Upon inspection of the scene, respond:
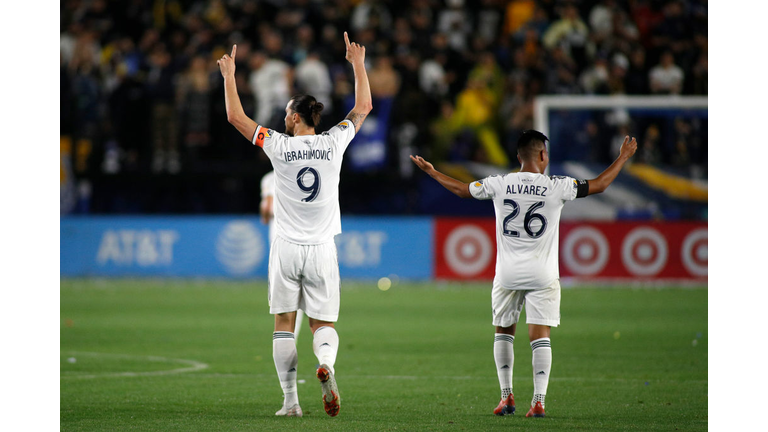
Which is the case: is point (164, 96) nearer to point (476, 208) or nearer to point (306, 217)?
point (476, 208)

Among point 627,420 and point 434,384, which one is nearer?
point 627,420

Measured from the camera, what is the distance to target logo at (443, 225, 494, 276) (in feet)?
62.1

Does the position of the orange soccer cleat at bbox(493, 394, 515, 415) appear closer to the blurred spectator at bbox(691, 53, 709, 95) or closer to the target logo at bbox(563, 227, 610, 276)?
the target logo at bbox(563, 227, 610, 276)

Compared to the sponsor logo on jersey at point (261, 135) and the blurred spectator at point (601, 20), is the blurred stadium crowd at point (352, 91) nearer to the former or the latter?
the blurred spectator at point (601, 20)

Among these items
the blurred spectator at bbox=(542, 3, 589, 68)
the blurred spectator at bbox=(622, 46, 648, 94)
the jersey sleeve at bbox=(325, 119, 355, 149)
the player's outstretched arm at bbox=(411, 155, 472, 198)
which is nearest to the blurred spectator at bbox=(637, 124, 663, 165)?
the blurred spectator at bbox=(622, 46, 648, 94)

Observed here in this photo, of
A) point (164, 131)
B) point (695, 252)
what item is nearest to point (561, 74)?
point (695, 252)

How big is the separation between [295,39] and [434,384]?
14077 millimetres

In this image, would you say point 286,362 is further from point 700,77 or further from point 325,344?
point 700,77

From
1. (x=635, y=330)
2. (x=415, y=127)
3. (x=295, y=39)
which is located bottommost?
(x=635, y=330)

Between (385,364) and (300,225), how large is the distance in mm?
3400

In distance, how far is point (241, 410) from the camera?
23.7 ft

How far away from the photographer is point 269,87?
2008 centimetres

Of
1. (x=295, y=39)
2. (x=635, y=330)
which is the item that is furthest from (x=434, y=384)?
(x=295, y=39)

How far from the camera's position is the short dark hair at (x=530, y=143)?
692 centimetres
